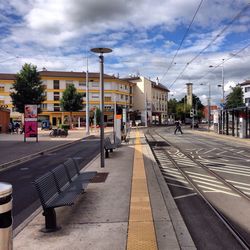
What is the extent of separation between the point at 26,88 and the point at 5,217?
3778 centimetres

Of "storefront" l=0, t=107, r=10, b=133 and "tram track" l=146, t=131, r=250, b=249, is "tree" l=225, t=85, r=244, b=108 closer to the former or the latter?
"storefront" l=0, t=107, r=10, b=133

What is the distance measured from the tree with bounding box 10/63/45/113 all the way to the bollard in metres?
37.6

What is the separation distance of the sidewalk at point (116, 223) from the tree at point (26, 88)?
106 ft

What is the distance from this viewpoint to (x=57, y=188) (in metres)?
6.78

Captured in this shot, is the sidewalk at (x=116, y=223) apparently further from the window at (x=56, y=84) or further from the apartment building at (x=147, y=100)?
the apartment building at (x=147, y=100)

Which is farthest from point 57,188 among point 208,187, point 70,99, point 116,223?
point 70,99

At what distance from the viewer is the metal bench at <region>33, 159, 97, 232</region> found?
5694 mm

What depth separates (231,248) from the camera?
5.17 metres

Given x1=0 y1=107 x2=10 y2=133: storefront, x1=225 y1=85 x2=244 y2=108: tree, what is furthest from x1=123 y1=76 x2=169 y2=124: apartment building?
x1=0 y1=107 x2=10 y2=133: storefront

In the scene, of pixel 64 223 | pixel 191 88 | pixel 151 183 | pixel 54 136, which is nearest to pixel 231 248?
pixel 64 223

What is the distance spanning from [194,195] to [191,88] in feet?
436

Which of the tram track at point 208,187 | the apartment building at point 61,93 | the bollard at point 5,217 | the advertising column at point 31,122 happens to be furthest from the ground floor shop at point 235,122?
the apartment building at point 61,93

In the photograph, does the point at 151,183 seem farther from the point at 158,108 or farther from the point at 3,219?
the point at 158,108

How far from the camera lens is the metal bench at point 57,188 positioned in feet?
18.7
